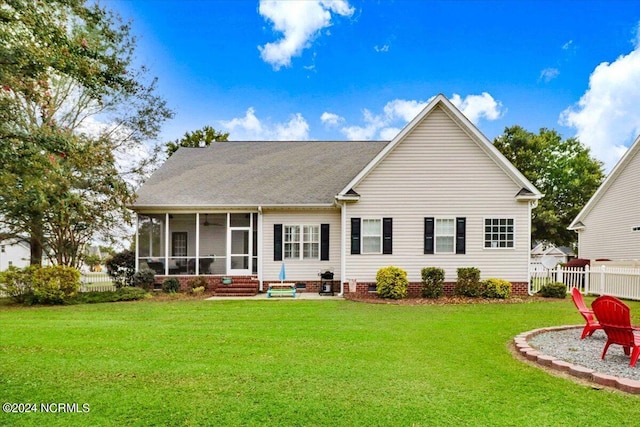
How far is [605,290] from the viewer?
16.4m

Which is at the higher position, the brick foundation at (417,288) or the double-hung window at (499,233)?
the double-hung window at (499,233)

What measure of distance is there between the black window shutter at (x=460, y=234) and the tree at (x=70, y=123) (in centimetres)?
1227

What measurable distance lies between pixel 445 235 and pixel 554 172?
2740 centimetres

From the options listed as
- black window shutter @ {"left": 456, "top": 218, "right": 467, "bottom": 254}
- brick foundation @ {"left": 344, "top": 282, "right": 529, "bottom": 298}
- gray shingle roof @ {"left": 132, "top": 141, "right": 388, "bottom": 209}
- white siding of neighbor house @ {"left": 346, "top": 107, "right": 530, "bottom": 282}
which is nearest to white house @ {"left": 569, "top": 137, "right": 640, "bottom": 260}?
white siding of neighbor house @ {"left": 346, "top": 107, "right": 530, "bottom": 282}

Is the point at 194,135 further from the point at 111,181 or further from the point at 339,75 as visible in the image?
the point at 111,181

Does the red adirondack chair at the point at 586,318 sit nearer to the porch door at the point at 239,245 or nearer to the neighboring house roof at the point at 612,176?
the porch door at the point at 239,245

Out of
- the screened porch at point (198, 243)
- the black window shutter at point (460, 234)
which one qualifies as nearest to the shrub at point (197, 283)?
the screened porch at point (198, 243)

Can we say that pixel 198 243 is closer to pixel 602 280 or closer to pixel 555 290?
pixel 555 290

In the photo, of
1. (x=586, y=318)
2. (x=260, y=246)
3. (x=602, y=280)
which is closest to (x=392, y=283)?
(x=260, y=246)

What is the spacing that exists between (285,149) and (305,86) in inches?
220

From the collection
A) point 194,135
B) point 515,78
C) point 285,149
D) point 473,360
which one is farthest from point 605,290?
point 194,135

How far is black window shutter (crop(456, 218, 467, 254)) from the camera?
15977 mm

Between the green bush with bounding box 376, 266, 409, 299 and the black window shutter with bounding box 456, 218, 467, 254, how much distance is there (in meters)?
2.57

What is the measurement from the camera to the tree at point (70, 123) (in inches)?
294
